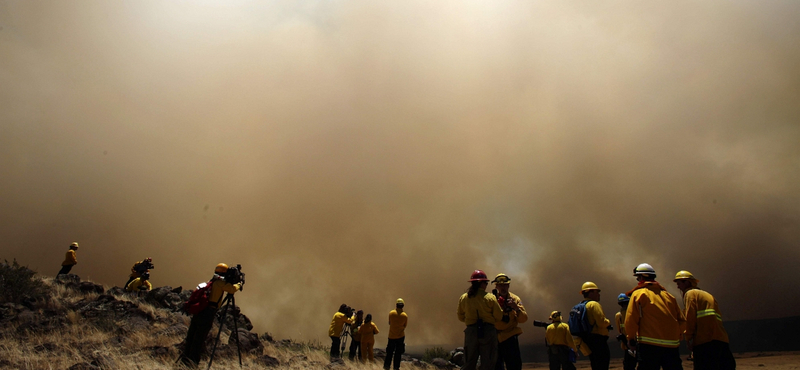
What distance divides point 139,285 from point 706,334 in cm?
1863

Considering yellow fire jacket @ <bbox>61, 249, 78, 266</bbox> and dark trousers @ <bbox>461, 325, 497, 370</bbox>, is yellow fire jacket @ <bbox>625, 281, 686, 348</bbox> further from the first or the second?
yellow fire jacket @ <bbox>61, 249, 78, 266</bbox>

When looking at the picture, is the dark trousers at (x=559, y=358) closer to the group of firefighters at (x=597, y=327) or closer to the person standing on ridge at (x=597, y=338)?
the group of firefighters at (x=597, y=327)

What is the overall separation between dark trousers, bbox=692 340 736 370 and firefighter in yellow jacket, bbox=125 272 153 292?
1843cm

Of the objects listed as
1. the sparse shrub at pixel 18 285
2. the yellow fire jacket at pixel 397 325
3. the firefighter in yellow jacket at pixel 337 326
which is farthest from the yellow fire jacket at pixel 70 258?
the yellow fire jacket at pixel 397 325

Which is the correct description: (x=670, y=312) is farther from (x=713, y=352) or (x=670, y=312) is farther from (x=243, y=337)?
(x=243, y=337)

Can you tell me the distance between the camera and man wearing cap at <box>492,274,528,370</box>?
668 cm

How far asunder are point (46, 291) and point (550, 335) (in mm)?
16087

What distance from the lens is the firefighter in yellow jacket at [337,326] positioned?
1202 centimetres

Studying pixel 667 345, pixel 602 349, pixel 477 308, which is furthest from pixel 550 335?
pixel 667 345

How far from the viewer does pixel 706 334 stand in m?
5.38

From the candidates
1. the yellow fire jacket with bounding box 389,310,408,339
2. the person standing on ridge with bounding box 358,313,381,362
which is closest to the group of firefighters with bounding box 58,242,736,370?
the yellow fire jacket with bounding box 389,310,408,339

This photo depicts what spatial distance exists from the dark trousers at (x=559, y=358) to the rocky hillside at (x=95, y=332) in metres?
4.59

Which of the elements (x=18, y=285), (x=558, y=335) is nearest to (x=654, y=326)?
(x=558, y=335)

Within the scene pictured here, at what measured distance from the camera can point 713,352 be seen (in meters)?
5.37
